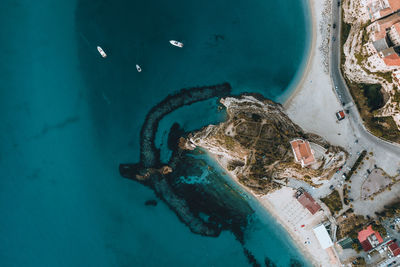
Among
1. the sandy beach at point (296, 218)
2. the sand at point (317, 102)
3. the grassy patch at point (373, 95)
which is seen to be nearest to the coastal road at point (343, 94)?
the sand at point (317, 102)

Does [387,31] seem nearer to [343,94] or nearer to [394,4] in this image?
[394,4]

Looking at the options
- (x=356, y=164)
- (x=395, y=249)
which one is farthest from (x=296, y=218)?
(x=395, y=249)

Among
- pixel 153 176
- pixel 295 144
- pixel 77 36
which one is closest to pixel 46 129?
pixel 77 36

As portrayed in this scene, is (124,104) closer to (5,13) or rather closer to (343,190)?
(5,13)

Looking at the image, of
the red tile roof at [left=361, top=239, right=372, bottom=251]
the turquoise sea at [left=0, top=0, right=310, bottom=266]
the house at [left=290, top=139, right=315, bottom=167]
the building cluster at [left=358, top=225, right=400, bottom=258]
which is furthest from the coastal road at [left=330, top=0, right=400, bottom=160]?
the red tile roof at [left=361, top=239, right=372, bottom=251]

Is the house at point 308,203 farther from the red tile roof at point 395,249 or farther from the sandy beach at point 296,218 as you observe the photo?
the red tile roof at point 395,249

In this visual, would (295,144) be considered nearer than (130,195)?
Yes
